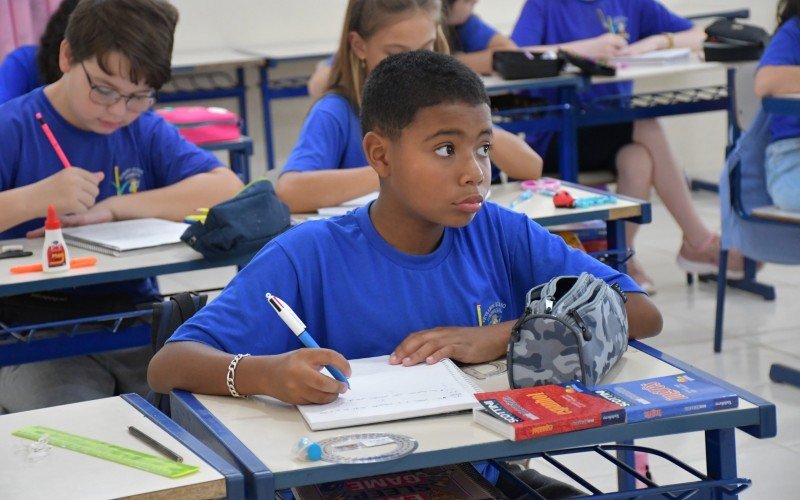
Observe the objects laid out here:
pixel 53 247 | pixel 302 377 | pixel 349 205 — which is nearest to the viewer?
pixel 302 377

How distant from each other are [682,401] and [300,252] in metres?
0.60

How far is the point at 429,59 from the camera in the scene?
181 centimetres

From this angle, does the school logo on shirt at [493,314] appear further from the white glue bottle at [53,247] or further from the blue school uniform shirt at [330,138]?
the blue school uniform shirt at [330,138]

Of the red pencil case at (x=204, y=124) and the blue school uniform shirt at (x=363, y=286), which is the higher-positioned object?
the blue school uniform shirt at (x=363, y=286)

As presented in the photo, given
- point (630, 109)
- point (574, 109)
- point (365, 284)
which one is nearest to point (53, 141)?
point (365, 284)

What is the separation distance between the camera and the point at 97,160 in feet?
9.36

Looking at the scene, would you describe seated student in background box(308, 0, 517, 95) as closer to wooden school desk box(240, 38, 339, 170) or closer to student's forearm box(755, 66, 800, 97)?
wooden school desk box(240, 38, 339, 170)

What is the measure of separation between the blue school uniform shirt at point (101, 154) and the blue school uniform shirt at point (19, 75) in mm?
486

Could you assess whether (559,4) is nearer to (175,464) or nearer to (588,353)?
(588,353)

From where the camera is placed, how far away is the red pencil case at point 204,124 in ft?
14.2

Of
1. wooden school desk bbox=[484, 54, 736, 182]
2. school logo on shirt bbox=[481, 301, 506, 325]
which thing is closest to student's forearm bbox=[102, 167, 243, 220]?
school logo on shirt bbox=[481, 301, 506, 325]

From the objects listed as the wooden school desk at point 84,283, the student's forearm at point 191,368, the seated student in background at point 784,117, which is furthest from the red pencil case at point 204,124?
the student's forearm at point 191,368

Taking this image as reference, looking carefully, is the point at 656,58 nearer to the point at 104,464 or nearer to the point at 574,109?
the point at 574,109

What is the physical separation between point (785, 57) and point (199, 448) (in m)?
2.74
